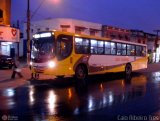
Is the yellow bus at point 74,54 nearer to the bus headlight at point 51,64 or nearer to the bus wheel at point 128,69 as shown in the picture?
the bus headlight at point 51,64

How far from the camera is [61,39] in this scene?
20.8m

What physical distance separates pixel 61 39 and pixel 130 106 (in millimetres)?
9423

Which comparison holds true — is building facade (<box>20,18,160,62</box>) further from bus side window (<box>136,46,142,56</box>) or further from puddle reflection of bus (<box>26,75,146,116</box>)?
puddle reflection of bus (<box>26,75,146,116</box>)

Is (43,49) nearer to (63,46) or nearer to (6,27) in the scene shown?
(63,46)

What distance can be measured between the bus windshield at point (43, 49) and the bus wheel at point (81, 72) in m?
2.73

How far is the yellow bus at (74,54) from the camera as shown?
67.2 ft

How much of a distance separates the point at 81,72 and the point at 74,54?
5.24 feet

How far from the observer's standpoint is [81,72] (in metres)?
22.9

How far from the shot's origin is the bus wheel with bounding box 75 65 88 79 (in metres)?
22.5

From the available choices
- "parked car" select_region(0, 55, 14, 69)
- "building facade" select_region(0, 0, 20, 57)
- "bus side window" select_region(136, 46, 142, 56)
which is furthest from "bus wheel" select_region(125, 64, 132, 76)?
"building facade" select_region(0, 0, 20, 57)

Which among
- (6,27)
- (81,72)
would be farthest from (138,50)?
(6,27)

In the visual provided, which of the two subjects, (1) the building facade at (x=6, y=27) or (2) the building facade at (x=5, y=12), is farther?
(2) the building facade at (x=5, y=12)

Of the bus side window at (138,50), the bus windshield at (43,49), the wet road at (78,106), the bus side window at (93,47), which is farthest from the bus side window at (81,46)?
the bus side window at (138,50)

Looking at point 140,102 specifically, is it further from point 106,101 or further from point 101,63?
point 101,63
